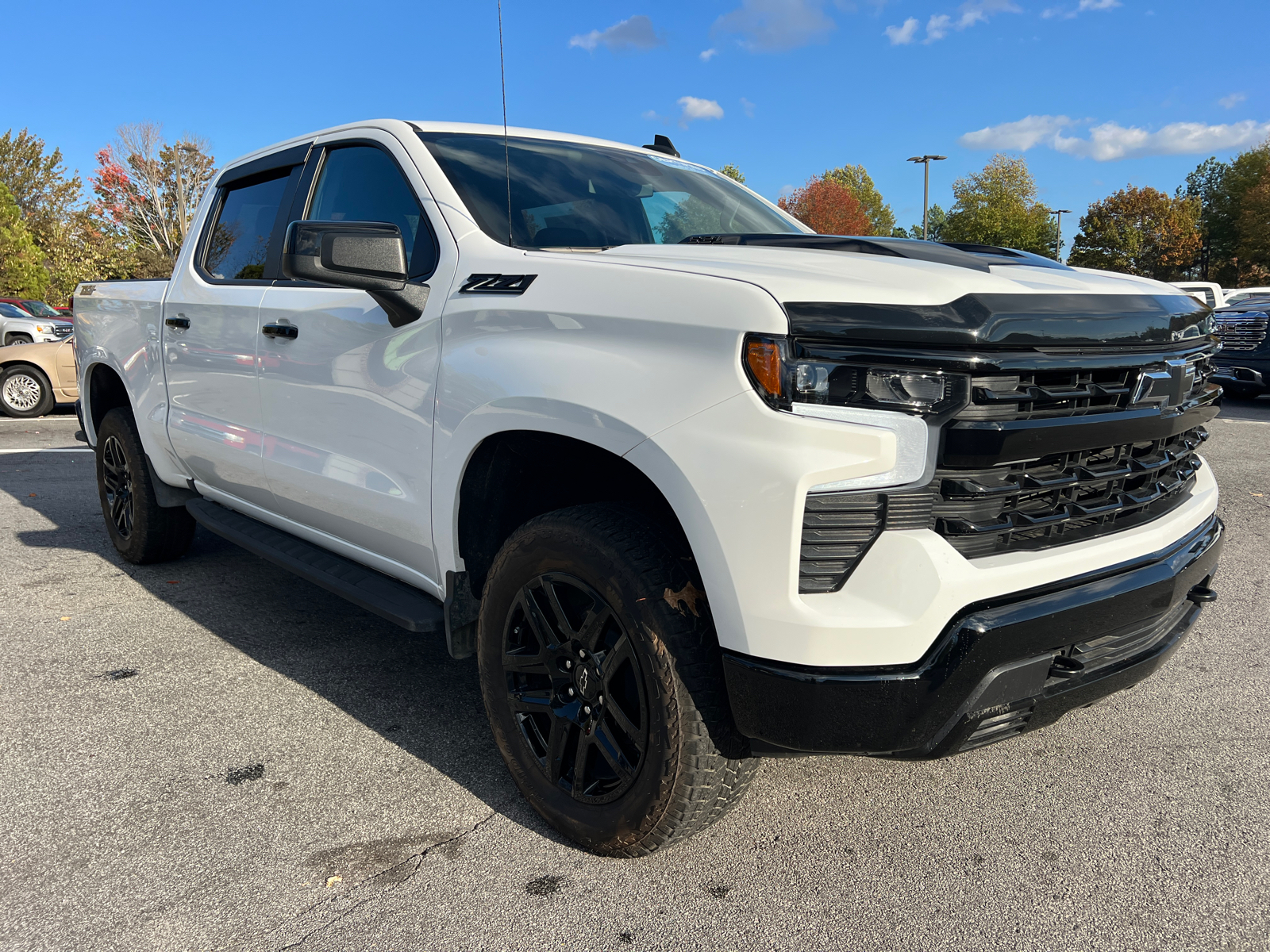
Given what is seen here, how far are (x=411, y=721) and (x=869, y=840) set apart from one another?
1555mm

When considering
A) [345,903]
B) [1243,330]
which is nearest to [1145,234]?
[1243,330]

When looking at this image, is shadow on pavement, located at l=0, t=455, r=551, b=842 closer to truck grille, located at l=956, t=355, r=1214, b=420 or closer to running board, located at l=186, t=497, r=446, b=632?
running board, located at l=186, t=497, r=446, b=632

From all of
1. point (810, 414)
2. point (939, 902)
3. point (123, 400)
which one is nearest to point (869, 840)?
point (939, 902)

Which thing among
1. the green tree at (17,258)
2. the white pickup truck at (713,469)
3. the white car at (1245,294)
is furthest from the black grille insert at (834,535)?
the green tree at (17,258)

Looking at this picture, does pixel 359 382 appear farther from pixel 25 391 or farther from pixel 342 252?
pixel 25 391

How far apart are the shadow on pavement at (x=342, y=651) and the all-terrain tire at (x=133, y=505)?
133mm

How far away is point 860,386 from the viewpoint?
184cm

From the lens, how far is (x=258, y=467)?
3602mm

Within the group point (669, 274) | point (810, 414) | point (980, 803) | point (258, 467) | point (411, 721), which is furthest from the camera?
point (258, 467)

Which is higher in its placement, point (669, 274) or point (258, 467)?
point (669, 274)

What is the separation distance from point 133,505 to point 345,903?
11.2 feet

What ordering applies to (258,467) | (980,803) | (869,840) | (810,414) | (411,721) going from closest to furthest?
(810,414) → (869,840) → (980,803) → (411,721) → (258,467)

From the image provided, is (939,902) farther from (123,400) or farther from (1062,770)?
(123,400)

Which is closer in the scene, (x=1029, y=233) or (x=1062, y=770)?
(x=1062, y=770)
